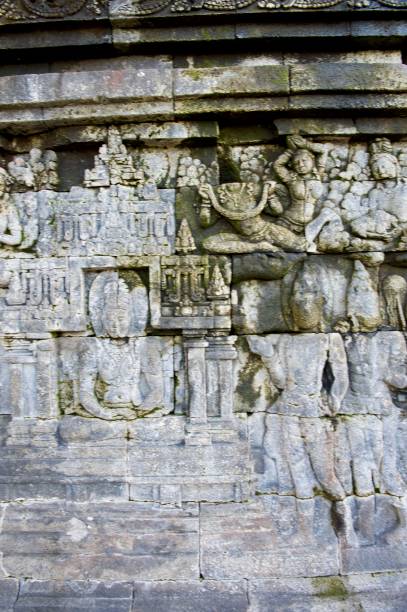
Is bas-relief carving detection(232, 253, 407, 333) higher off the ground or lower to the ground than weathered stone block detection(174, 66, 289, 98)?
lower

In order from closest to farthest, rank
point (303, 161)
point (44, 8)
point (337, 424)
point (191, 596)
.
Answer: point (191, 596), point (44, 8), point (303, 161), point (337, 424)

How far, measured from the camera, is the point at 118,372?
4168mm

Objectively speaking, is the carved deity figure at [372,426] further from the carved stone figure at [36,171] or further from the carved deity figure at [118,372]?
the carved stone figure at [36,171]

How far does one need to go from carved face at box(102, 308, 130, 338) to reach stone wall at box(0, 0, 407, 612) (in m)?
0.02

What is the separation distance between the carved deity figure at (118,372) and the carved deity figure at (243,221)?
81cm

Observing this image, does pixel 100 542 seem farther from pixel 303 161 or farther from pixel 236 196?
pixel 303 161

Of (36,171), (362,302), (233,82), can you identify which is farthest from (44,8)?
(362,302)

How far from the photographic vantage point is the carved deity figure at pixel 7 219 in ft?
13.7

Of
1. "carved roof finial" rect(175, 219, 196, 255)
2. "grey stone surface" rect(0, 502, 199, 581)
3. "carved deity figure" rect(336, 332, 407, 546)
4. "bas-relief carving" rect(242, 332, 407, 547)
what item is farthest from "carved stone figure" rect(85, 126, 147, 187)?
"grey stone surface" rect(0, 502, 199, 581)

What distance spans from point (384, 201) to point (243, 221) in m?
1.17

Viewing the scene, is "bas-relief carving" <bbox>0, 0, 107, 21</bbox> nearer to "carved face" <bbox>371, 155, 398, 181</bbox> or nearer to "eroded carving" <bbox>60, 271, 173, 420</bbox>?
"eroded carving" <bbox>60, 271, 173, 420</bbox>

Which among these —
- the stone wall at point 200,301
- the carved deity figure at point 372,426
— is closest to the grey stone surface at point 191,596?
the stone wall at point 200,301

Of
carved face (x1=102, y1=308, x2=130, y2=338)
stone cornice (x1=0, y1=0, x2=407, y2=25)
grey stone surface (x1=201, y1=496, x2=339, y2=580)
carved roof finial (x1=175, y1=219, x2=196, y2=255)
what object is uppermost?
stone cornice (x1=0, y1=0, x2=407, y2=25)

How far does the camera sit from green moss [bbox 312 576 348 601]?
12.7 feet
